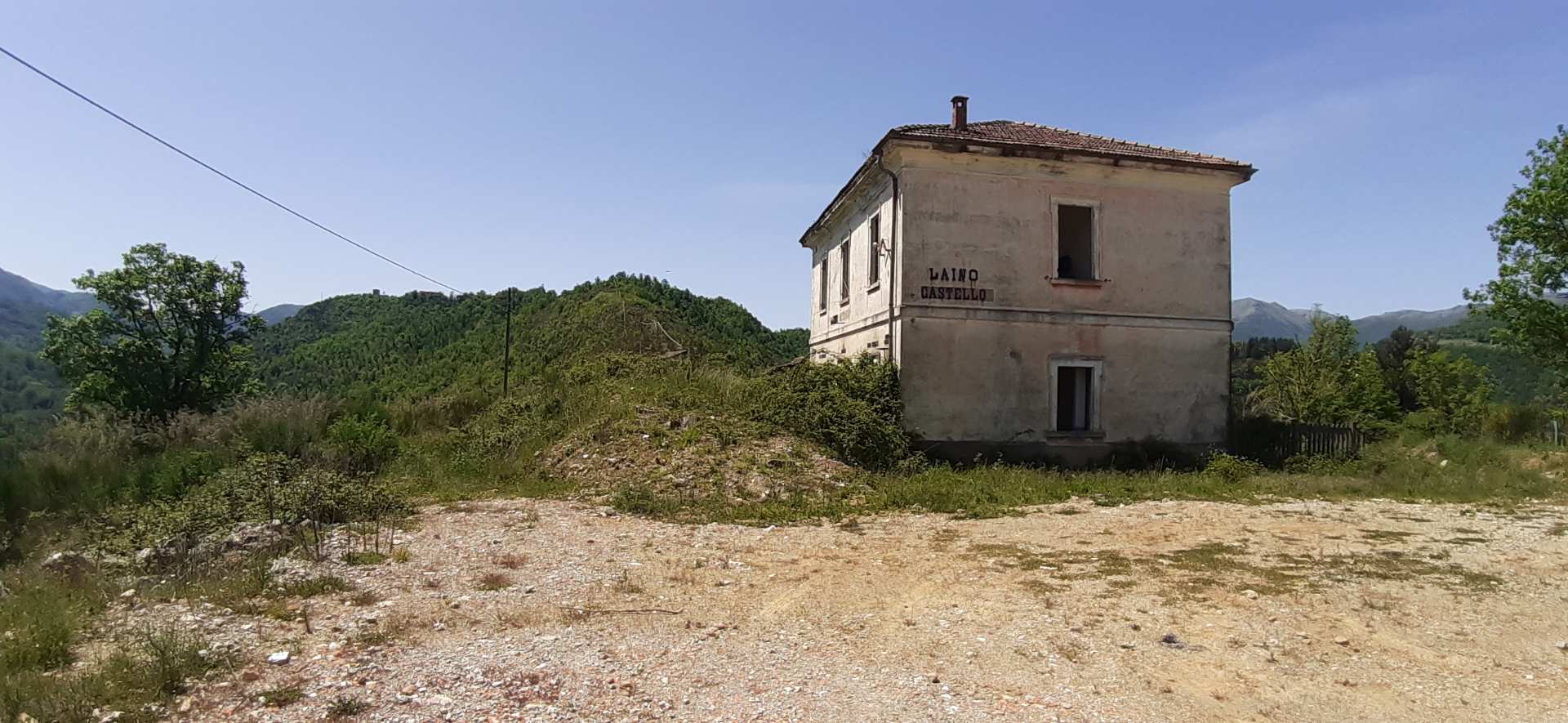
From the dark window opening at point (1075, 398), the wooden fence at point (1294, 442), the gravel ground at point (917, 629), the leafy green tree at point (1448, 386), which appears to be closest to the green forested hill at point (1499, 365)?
the leafy green tree at point (1448, 386)

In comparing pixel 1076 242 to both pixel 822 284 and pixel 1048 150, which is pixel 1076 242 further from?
pixel 822 284

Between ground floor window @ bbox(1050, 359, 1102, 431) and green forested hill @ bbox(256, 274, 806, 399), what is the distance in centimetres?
1007

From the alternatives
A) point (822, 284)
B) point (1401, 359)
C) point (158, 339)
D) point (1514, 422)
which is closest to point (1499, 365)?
point (1401, 359)

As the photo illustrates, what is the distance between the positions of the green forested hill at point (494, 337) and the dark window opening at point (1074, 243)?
952 centimetres

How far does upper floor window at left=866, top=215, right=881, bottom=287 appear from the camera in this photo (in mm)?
15438

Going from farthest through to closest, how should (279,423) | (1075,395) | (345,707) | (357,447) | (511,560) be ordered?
1. (1075,395)
2. (279,423)
3. (357,447)
4. (511,560)
5. (345,707)

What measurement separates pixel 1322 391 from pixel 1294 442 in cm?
896

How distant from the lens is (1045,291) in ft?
47.9

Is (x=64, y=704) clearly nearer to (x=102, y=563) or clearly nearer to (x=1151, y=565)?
(x=102, y=563)

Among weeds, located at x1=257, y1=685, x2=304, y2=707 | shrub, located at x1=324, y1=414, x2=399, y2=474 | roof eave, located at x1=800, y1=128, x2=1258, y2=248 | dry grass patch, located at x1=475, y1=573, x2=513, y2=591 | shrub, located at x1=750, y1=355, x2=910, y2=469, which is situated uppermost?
roof eave, located at x1=800, y1=128, x2=1258, y2=248

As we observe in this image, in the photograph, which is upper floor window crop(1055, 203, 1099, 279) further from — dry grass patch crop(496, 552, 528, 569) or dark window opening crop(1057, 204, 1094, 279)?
dry grass patch crop(496, 552, 528, 569)

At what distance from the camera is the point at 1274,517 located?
9766 mm

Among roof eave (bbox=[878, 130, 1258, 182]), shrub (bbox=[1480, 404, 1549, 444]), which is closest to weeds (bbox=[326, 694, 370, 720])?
roof eave (bbox=[878, 130, 1258, 182])

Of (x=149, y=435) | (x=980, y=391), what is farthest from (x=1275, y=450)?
(x=149, y=435)
